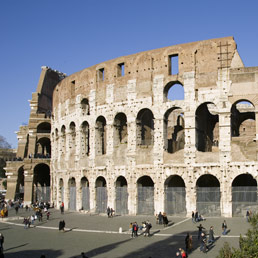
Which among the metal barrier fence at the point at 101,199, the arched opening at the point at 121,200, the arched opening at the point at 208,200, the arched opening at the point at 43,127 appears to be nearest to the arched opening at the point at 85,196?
the metal barrier fence at the point at 101,199

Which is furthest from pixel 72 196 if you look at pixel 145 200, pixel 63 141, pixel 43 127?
pixel 43 127

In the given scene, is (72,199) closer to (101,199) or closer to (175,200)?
(101,199)

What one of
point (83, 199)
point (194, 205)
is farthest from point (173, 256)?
point (83, 199)

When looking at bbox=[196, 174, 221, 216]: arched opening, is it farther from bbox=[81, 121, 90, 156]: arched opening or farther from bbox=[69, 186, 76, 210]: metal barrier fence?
bbox=[69, 186, 76, 210]: metal barrier fence

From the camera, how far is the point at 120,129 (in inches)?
1203

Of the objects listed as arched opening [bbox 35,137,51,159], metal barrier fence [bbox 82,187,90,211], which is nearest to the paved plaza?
metal barrier fence [bbox 82,187,90,211]

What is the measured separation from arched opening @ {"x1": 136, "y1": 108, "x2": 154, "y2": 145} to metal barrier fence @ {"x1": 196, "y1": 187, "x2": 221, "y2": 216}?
5.90m

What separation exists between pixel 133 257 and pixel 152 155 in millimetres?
12498

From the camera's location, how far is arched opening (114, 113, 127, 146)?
2994cm

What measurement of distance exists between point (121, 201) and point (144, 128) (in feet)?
21.4

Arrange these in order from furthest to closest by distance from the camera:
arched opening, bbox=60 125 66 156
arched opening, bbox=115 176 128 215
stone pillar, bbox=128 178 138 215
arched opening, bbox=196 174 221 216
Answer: arched opening, bbox=60 125 66 156
arched opening, bbox=115 176 128 215
stone pillar, bbox=128 178 138 215
arched opening, bbox=196 174 221 216

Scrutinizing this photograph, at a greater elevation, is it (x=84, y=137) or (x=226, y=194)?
(x=84, y=137)

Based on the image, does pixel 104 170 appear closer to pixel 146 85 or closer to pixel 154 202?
pixel 154 202

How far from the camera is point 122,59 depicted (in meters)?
29.7
